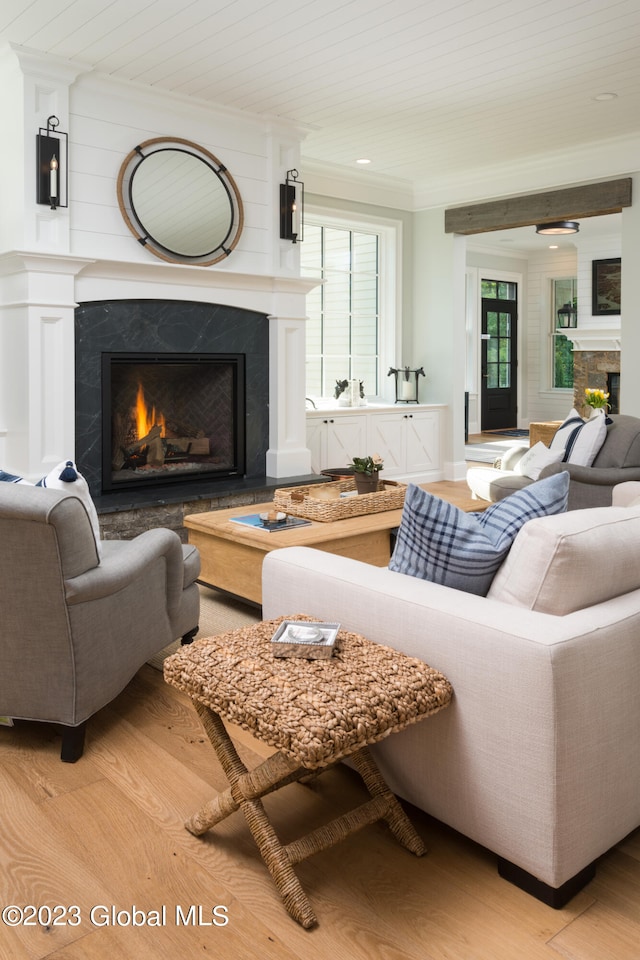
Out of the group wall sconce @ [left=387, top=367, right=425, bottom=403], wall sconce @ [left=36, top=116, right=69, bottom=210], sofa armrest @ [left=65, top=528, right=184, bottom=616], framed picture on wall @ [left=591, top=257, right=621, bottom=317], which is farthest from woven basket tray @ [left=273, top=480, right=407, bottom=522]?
framed picture on wall @ [left=591, top=257, right=621, bottom=317]

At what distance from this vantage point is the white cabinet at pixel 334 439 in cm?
Answer: 670

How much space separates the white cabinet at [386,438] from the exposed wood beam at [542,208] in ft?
5.59

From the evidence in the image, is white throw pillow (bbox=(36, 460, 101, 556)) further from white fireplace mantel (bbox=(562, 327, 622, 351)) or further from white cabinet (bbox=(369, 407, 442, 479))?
white fireplace mantel (bbox=(562, 327, 622, 351))

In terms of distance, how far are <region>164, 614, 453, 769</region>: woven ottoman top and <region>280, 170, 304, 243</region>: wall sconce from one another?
4443 millimetres

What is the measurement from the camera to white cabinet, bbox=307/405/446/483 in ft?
22.2

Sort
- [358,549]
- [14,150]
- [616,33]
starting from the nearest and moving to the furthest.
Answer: [358,549]
[616,33]
[14,150]

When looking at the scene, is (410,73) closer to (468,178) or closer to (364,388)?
(468,178)

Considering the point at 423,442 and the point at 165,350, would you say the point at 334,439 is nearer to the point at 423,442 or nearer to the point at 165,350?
the point at 423,442

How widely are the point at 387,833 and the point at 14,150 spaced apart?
14.0ft

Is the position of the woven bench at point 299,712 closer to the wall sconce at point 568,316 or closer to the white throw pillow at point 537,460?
the white throw pillow at point 537,460

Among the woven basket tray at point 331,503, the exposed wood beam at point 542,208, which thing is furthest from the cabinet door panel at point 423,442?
the woven basket tray at point 331,503

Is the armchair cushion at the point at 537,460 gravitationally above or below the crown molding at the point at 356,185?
below

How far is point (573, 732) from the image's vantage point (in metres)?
1.66

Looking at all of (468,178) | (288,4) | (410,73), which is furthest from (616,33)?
(468,178)
